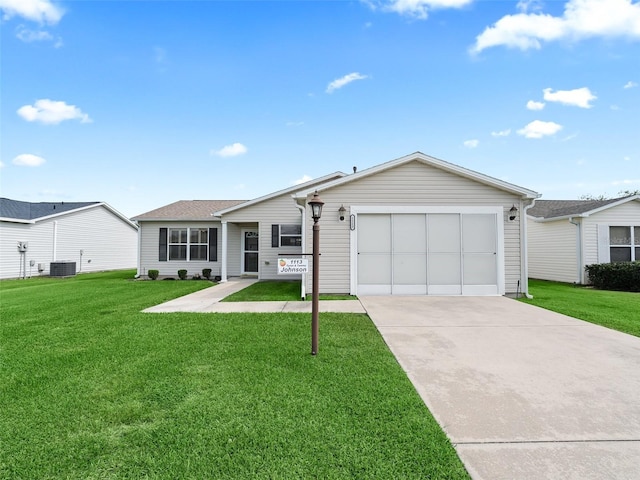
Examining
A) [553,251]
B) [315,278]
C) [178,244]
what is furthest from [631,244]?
[178,244]

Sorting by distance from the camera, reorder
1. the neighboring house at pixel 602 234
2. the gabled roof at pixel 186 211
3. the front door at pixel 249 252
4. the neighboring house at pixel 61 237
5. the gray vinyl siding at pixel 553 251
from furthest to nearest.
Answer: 1. the neighboring house at pixel 61 237
2. the gabled roof at pixel 186 211
3. the front door at pixel 249 252
4. the gray vinyl siding at pixel 553 251
5. the neighboring house at pixel 602 234

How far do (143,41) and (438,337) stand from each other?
1404 centimetres

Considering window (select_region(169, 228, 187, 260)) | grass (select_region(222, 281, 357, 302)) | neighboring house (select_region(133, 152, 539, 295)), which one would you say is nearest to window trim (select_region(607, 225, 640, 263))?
neighboring house (select_region(133, 152, 539, 295))

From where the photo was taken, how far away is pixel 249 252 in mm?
13688

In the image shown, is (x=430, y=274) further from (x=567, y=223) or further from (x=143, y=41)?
(x=143, y=41)

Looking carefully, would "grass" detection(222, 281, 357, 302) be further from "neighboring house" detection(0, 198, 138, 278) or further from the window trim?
"neighboring house" detection(0, 198, 138, 278)

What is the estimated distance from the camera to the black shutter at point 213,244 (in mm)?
14062

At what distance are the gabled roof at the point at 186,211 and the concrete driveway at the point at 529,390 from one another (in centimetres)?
1114

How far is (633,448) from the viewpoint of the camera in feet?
7.11

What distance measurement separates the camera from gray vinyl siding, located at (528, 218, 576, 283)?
12.1 m

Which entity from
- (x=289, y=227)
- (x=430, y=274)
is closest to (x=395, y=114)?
(x=289, y=227)

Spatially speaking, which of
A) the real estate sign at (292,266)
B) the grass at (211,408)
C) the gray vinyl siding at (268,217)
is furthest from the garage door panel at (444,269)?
the gray vinyl siding at (268,217)

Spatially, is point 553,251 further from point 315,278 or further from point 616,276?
point 315,278

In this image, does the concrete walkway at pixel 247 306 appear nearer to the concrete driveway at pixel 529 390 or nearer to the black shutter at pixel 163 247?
the concrete driveway at pixel 529 390
